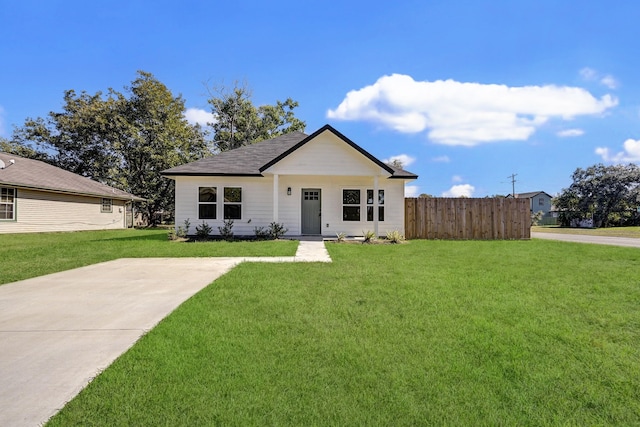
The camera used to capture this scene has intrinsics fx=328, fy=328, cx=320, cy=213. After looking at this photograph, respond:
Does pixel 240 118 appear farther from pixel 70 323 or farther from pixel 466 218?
pixel 70 323

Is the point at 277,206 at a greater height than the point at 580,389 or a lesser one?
greater

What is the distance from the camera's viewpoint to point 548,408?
7.38 feet

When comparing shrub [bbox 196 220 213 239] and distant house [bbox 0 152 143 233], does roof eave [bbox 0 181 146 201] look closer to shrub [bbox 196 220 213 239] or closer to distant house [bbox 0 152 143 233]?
distant house [bbox 0 152 143 233]

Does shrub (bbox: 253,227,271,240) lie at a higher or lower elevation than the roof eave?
lower

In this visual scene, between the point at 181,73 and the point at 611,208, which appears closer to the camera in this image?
the point at 181,73

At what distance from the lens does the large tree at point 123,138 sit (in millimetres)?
29163

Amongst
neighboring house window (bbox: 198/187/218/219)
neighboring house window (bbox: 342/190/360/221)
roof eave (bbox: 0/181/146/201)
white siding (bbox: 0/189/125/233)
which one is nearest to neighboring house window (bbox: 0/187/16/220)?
white siding (bbox: 0/189/125/233)

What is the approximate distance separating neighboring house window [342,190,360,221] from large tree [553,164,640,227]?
34.7 meters

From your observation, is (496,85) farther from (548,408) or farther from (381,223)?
(548,408)

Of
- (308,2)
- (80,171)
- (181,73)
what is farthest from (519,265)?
(80,171)

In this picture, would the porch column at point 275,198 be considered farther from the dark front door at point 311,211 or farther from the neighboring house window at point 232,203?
the neighboring house window at point 232,203

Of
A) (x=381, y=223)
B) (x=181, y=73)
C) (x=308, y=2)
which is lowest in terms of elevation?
(x=381, y=223)

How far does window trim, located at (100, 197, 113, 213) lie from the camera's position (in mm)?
24234

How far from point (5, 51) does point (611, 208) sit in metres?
A: 52.5
